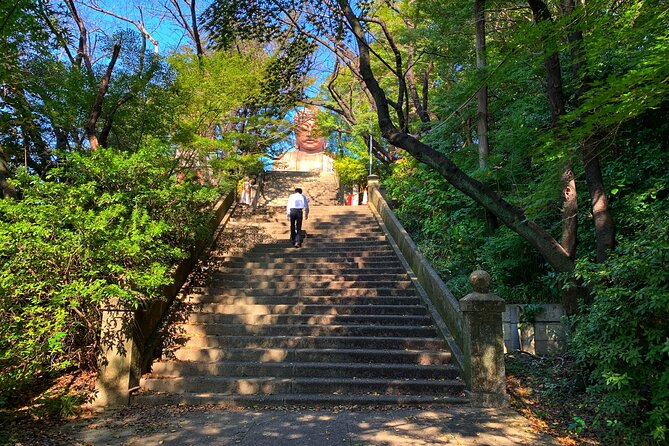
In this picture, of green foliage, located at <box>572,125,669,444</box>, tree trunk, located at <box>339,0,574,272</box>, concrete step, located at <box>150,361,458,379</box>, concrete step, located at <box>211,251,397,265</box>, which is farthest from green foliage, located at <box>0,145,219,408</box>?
green foliage, located at <box>572,125,669,444</box>

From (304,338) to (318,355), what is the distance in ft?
1.44

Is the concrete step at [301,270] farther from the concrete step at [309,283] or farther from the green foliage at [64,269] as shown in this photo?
the green foliage at [64,269]

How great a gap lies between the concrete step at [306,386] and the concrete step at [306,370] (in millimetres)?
188

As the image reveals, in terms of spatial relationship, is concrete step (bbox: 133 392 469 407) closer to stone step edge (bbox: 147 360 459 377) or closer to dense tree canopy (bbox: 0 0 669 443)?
stone step edge (bbox: 147 360 459 377)

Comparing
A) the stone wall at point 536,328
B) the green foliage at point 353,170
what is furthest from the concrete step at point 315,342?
the green foliage at point 353,170

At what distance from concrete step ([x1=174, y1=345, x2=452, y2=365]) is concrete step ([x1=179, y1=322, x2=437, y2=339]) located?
47cm

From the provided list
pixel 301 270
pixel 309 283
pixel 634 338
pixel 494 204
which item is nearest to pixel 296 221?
pixel 301 270

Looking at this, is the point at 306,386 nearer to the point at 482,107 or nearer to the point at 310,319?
the point at 310,319

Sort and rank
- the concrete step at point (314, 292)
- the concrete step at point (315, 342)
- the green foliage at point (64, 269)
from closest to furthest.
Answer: the green foliage at point (64, 269)
the concrete step at point (315, 342)
the concrete step at point (314, 292)

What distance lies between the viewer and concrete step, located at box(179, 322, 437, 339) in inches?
255

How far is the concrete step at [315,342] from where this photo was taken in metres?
6.20

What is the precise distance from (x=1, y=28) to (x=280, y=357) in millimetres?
6158

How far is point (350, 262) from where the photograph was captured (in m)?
9.32

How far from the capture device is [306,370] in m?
5.66
